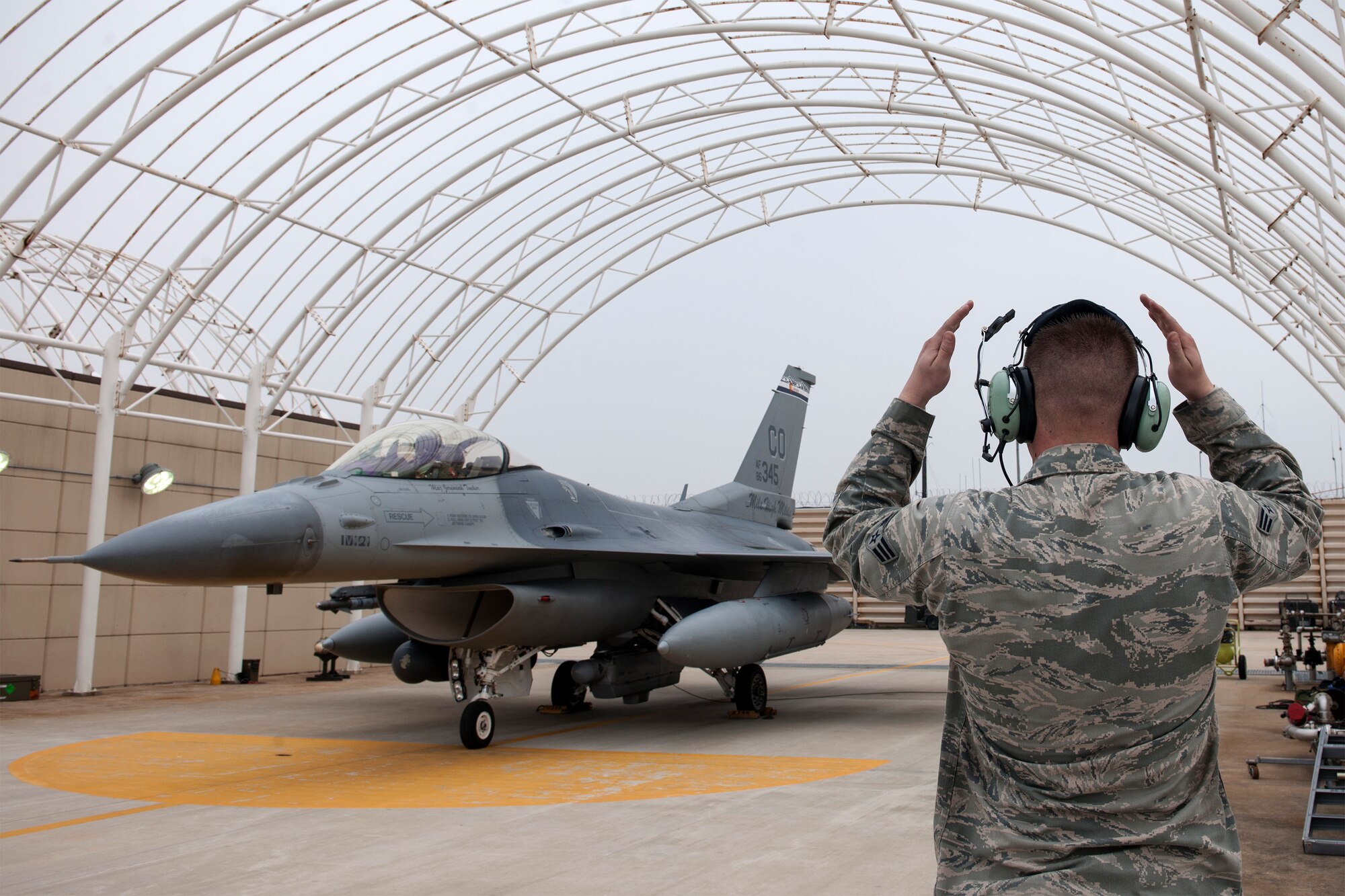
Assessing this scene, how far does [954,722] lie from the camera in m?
1.99

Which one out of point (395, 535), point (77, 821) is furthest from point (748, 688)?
point (77, 821)

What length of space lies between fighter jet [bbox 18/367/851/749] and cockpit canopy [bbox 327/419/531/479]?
0.02 m

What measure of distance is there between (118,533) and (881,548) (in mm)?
15720

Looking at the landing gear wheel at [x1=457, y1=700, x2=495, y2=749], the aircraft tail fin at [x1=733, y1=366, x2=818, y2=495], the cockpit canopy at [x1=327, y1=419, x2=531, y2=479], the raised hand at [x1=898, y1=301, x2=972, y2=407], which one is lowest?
the landing gear wheel at [x1=457, y1=700, x2=495, y2=749]

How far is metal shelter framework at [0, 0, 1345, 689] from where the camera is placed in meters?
12.6

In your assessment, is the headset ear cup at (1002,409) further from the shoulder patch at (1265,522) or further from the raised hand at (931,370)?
the shoulder patch at (1265,522)

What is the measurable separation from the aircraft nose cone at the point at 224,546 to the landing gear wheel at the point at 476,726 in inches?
85.8

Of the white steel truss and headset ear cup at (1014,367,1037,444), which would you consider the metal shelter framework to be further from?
headset ear cup at (1014,367,1037,444)

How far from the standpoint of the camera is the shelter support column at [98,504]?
1355 centimetres

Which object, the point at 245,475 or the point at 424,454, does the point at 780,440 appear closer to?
the point at 424,454

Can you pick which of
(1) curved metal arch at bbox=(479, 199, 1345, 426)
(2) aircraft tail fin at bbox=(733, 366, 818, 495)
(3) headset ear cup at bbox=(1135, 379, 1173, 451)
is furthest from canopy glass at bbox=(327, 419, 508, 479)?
(1) curved metal arch at bbox=(479, 199, 1345, 426)

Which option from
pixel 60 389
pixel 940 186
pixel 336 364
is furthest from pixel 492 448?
pixel 940 186

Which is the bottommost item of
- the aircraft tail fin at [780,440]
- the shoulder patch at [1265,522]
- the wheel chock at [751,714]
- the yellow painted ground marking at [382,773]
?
the yellow painted ground marking at [382,773]

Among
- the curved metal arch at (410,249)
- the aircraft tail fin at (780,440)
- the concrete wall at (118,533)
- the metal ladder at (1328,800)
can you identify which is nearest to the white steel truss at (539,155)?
the curved metal arch at (410,249)
